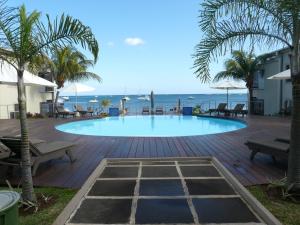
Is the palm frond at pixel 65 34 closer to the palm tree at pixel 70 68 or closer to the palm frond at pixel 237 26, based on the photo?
the palm frond at pixel 237 26

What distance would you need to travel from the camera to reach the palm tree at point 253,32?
13.8ft

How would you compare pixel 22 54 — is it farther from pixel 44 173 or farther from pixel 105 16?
pixel 105 16

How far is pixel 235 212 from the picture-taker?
12.4 ft

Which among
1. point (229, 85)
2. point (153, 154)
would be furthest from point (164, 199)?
point (229, 85)

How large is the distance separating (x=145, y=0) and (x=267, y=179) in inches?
571

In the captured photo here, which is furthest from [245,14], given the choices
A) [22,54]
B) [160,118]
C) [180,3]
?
[160,118]

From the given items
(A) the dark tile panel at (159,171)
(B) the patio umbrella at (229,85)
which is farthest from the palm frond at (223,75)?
(A) the dark tile panel at (159,171)

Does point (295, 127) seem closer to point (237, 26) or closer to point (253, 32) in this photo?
point (253, 32)

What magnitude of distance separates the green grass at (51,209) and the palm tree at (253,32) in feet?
9.22

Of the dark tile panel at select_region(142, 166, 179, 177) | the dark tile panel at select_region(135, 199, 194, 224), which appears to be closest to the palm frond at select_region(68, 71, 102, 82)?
the dark tile panel at select_region(142, 166, 179, 177)

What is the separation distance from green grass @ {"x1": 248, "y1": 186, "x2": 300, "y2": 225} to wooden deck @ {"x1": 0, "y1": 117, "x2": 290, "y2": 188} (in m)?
0.47

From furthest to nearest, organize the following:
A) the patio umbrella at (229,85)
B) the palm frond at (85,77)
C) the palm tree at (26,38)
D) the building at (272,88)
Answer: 1. the palm frond at (85,77)
2. the patio umbrella at (229,85)
3. the building at (272,88)
4. the palm tree at (26,38)

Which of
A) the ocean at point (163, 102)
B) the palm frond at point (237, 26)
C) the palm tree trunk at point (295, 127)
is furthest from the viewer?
the ocean at point (163, 102)

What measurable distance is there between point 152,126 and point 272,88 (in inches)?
282
